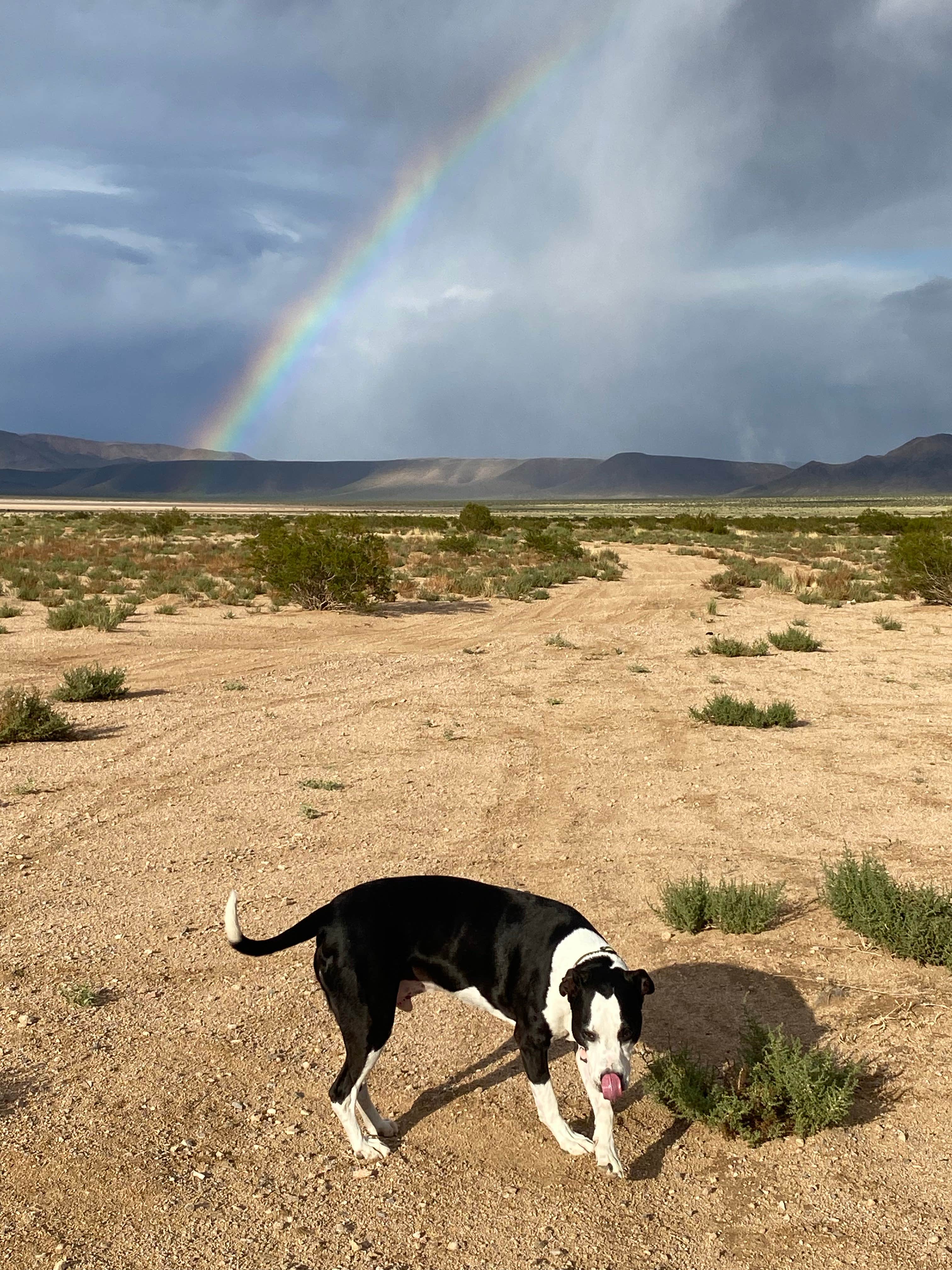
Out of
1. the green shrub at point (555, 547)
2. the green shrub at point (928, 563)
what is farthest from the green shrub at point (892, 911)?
the green shrub at point (555, 547)

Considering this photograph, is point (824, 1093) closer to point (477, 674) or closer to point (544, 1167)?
point (544, 1167)

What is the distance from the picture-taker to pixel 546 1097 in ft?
13.2

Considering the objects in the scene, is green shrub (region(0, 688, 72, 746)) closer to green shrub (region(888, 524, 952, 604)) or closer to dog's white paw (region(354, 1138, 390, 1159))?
dog's white paw (region(354, 1138, 390, 1159))

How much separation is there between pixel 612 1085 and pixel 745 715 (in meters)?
8.99

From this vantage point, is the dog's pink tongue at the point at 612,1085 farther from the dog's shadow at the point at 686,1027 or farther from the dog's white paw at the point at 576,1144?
the dog's shadow at the point at 686,1027

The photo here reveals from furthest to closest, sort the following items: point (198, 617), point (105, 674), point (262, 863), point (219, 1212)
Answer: point (198, 617)
point (105, 674)
point (262, 863)
point (219, 1212)

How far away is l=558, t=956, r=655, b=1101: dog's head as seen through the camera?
3.61 meters

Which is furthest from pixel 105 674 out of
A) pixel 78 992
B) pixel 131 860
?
pixel 78 992

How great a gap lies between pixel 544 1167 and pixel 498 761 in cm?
640

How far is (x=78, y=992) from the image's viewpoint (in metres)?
5.34

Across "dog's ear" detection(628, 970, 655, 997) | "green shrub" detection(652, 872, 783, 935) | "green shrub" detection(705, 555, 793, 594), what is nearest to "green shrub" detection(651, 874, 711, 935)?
"green shrub" detection(652, 872, 783, 935)

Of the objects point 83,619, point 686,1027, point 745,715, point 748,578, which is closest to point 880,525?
point 748,578

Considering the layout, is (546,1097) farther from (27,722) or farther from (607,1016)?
(27,722)

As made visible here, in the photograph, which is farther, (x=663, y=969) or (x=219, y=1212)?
(x=663, y=969)
